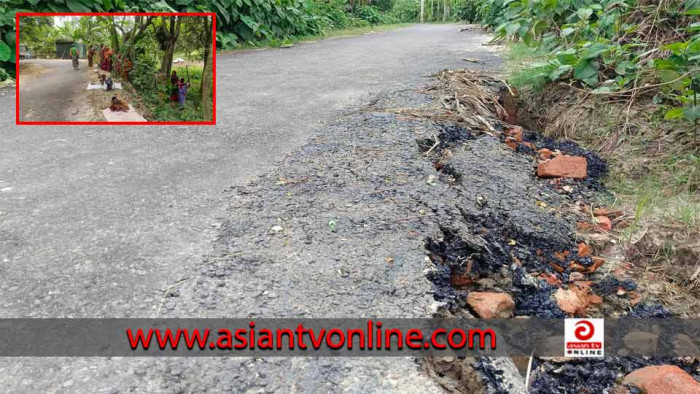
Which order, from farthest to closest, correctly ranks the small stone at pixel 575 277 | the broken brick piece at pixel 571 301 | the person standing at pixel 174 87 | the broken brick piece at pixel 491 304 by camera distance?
1. the person standing at pixel 174 87
2. the small stone at pixel 575 277
3. the broken brick piece at pixel 571 301
4. the broken brick piece at pixel 491 304

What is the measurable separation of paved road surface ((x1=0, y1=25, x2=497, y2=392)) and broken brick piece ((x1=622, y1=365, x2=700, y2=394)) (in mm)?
820

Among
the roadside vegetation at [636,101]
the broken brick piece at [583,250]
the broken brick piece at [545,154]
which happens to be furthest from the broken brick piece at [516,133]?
the broken brick piece at [583,250]

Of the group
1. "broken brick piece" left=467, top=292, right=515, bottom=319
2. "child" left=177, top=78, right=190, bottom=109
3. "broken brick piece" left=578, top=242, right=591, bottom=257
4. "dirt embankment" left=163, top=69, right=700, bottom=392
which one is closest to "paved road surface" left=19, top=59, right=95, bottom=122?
"child" left=177, top=78, right=190, bottom=109

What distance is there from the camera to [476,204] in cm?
280

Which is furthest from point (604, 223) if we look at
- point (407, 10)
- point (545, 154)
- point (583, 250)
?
point (407, 10)

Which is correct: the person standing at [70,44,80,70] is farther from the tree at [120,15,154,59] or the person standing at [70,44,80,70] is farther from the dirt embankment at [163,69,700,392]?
the dirt embankment at [163,69,700,392]

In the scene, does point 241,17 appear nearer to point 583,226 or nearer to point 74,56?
point 74,56

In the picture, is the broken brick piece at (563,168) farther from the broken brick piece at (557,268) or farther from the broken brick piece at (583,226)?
the broken brick piece at (557,268)

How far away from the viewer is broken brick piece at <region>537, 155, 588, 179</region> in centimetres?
354

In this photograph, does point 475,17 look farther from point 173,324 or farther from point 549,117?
point 173,324

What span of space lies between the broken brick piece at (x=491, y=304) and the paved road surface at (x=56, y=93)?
2.09 meters

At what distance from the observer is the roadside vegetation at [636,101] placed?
2.92 metres

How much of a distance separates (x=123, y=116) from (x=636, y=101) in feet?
12.1

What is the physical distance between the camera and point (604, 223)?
3.04 m
